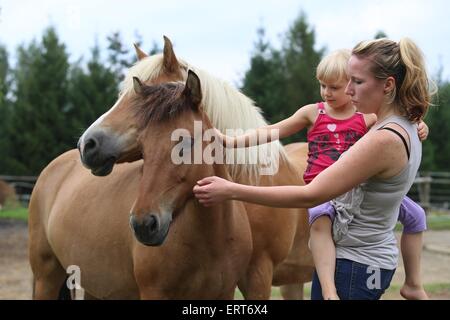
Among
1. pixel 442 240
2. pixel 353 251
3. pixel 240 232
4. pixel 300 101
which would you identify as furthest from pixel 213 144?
pixel 300 101

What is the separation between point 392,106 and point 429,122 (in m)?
20.1

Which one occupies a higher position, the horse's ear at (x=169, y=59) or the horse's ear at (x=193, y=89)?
the horse's ear at (x=169, y=59)

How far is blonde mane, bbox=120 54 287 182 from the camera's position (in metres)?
3.37

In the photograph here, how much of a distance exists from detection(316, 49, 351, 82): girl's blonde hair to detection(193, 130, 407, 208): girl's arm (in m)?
1.04

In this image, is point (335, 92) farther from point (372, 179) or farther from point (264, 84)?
point (264, 84)

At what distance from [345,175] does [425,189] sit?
17.5 m

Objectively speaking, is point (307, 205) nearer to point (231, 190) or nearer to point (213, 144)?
point (231, 190)

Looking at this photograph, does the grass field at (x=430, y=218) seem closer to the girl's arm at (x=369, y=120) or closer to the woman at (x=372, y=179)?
the girl's arm at (x=369, y=120)

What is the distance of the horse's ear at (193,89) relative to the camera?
2.75 meters

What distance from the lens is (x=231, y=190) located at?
2.16 metres

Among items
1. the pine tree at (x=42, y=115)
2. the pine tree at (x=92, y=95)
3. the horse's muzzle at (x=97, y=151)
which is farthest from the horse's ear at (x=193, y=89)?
the pine tree at (x=42, y=115)

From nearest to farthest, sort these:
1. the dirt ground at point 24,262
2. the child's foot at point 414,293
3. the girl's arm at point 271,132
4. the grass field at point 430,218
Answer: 1. the child's foot at point 414,293
2. the girl's arm at point 271,132
3. the dirt ground at point 24,262
4. the grass field at point 430,218

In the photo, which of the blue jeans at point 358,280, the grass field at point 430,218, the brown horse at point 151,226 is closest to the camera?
the blue jeans at point 358,280

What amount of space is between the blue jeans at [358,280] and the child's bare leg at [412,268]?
0.49 metres
